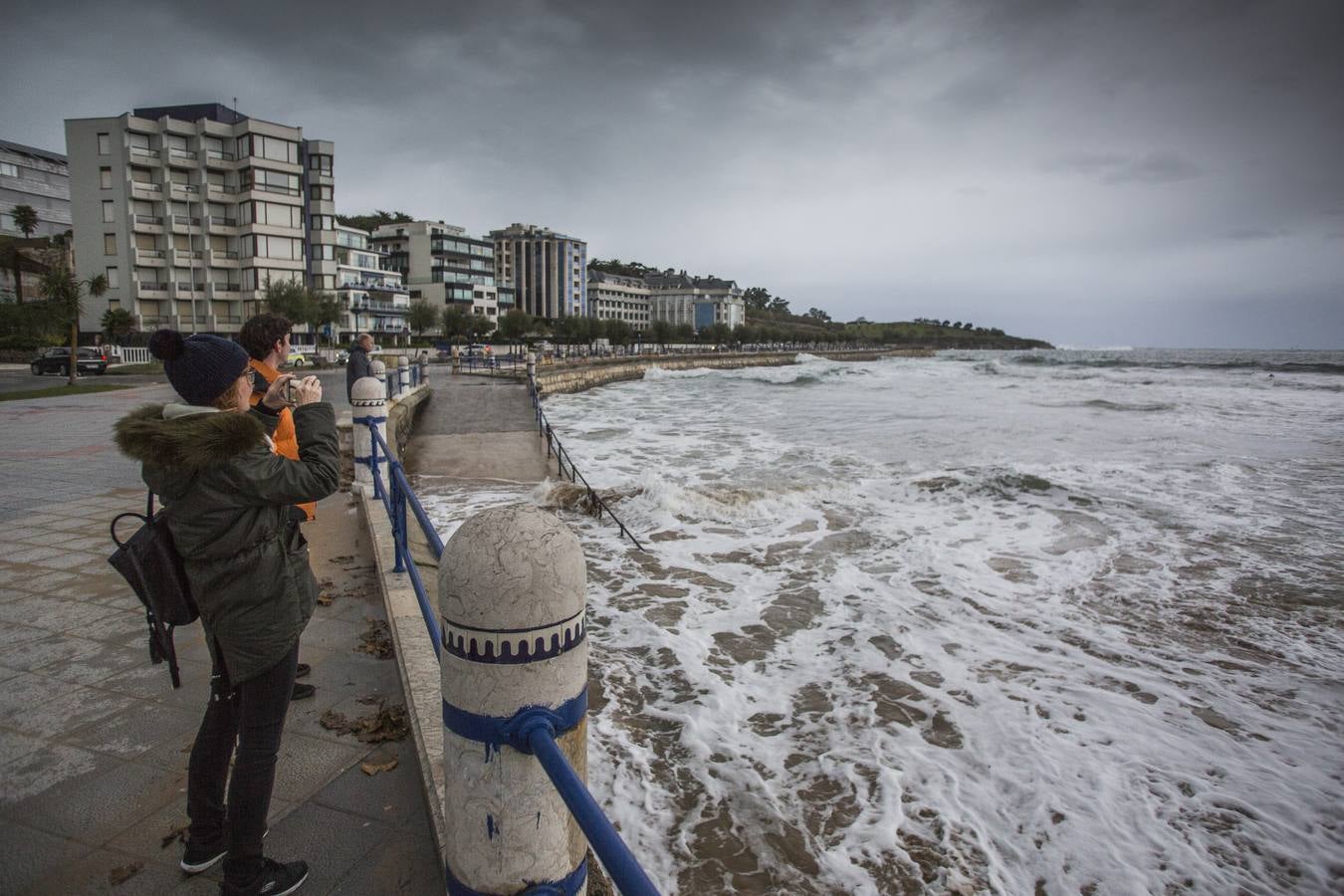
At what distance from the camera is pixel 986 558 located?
8.83 metres

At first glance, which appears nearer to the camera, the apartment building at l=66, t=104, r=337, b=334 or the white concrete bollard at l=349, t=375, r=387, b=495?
the white concrete bollard at l=349, t=375, r=387, b=495

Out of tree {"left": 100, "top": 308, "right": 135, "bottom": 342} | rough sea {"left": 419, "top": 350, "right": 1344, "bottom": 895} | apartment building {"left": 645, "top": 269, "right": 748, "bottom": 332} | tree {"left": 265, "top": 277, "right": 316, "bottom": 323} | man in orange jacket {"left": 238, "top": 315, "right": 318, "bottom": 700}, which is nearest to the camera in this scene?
man in orange jacket {"left": 238, "top": 315, "right": 318, "bottom": 700}

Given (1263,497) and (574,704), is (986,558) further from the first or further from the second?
(574,704)

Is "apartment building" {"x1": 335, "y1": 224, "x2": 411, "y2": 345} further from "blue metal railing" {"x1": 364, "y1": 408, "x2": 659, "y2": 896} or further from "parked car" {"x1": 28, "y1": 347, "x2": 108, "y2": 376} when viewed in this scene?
"blue metal railing" {"x1": 364, "y1": 408, "x2": 659, "y2": 896}

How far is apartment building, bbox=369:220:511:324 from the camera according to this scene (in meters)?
89.1

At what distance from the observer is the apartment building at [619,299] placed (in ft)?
451

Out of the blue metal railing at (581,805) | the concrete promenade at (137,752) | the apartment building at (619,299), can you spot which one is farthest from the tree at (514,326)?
the blue metal railing at (581,805)

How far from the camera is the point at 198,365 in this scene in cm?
216

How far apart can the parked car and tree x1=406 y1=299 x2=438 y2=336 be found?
43698mm

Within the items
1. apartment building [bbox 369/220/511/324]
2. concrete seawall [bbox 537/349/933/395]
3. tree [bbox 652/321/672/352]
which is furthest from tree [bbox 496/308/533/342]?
tree [bbox 652/321/672/352]

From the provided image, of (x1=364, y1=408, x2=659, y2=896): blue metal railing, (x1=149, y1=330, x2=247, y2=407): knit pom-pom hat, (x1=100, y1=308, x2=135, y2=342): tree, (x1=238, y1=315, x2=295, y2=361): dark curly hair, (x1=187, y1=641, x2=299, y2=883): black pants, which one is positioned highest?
(x1=100, y1=308, x2=135, y2=342): tree

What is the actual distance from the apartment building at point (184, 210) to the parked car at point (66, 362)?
23440 millimetres

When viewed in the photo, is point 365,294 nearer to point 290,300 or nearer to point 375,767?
point 290,300

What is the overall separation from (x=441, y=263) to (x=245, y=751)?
314 ft
